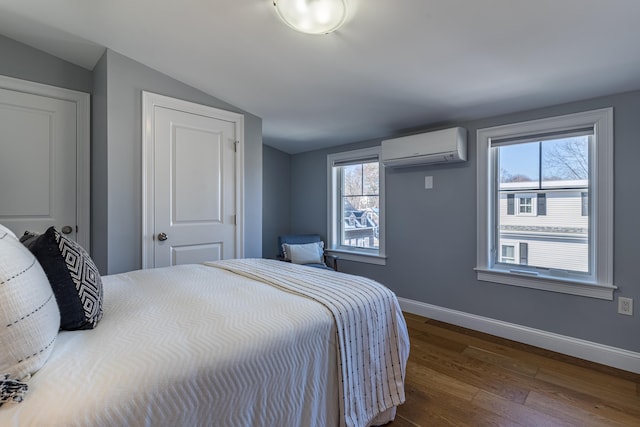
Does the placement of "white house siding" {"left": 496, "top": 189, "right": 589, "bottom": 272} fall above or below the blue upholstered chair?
above

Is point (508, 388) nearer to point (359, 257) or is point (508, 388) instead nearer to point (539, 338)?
point (539, 338)

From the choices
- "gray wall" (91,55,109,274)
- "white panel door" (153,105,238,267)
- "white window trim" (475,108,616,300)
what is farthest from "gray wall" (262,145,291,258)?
"white window trim" (475,108,616,300)

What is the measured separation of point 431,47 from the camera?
1904mm

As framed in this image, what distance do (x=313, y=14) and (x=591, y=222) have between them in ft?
8.32

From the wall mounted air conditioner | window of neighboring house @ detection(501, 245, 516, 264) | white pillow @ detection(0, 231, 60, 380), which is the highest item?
the wall mounted air conditioner

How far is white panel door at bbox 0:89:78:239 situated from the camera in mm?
2441

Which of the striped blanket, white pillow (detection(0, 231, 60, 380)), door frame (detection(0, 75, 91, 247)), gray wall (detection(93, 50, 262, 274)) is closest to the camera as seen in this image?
white pillow (detection(0, 231, 60, 380))

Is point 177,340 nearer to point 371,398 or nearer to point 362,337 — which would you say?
point 362,337

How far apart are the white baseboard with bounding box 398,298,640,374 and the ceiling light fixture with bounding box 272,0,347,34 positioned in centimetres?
273

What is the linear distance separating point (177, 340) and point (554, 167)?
298cm

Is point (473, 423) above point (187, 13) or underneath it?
underneath

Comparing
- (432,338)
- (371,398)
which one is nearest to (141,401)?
(371,398)

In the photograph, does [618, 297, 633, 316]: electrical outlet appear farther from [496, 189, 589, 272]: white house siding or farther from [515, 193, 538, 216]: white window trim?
[515, 193, 538, 216]: white window trim

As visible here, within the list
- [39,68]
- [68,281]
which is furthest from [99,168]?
[68,281]
